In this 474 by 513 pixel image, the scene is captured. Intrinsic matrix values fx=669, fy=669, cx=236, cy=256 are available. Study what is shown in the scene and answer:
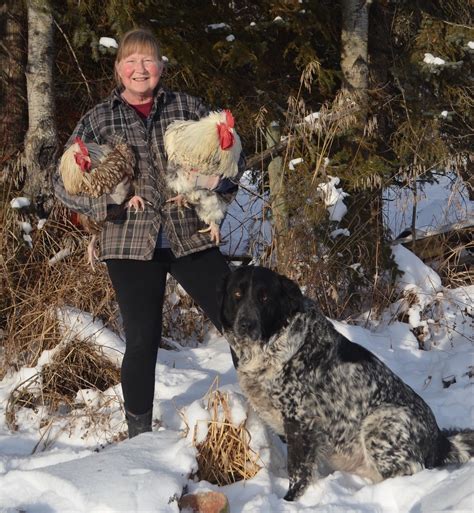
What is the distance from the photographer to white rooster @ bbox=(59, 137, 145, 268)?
281cm

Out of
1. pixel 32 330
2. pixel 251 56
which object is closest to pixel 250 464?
pixel 32 330

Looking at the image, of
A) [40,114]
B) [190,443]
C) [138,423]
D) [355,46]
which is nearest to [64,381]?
[138,423]

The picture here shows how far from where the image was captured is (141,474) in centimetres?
267

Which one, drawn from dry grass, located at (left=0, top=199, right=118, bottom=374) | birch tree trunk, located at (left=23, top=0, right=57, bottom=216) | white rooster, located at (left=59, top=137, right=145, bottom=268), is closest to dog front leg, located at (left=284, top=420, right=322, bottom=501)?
white rooster, located at (left=59, top=137, right=145, bottom=268)

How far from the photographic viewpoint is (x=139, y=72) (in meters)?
2.95

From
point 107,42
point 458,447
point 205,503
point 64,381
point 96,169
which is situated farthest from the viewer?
point 107,42

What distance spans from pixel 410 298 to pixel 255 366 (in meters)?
2.67

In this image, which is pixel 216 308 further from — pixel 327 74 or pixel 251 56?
pixel 327 74

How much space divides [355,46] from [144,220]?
11.4 feet

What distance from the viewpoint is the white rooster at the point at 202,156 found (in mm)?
2867

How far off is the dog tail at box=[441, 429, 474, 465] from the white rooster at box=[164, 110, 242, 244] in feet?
4.93

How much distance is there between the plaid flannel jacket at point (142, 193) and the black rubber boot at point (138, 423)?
30.3 inches

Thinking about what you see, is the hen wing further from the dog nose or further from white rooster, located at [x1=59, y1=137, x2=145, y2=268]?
the dog nose

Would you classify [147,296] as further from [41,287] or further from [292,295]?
[41,287]
